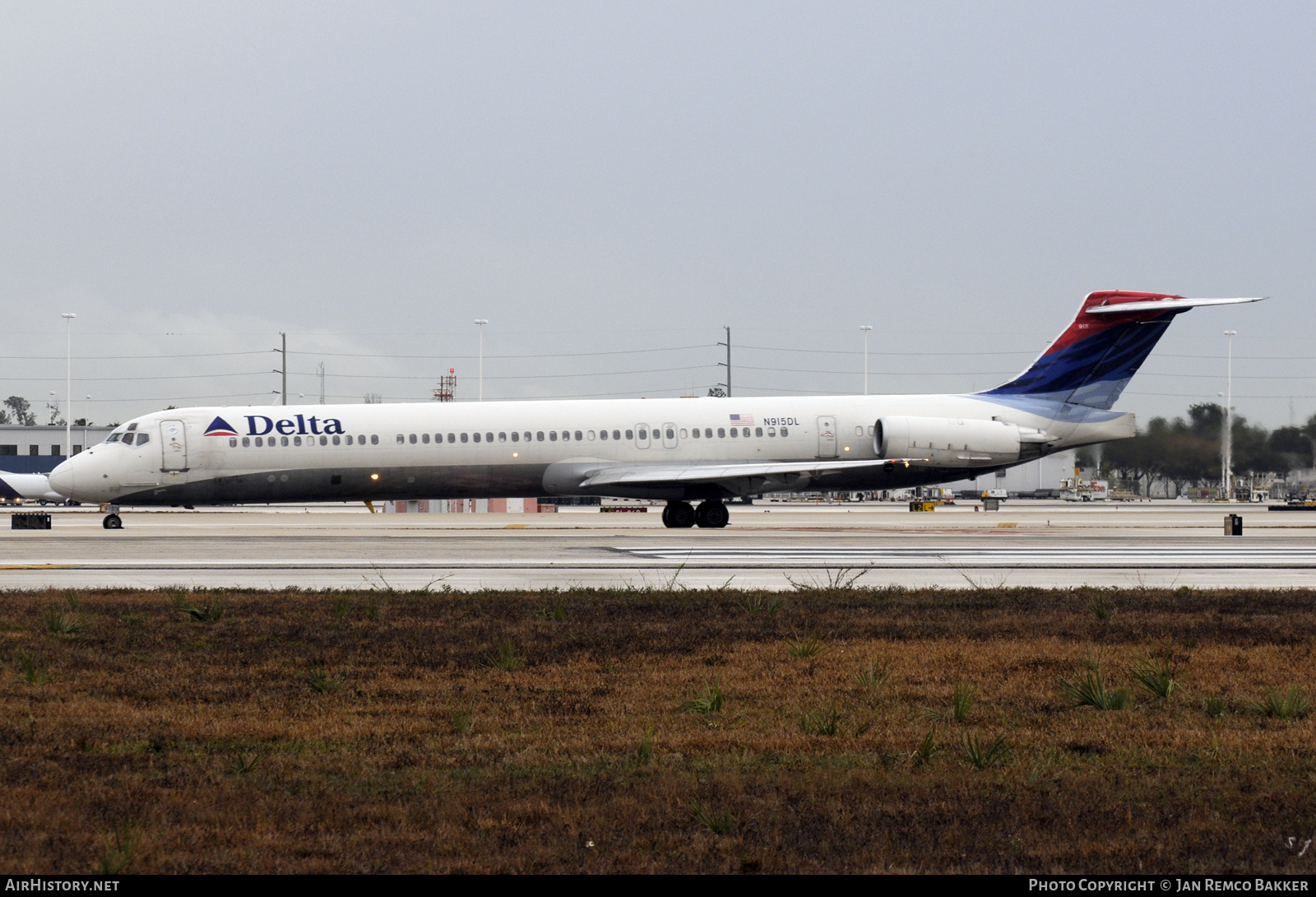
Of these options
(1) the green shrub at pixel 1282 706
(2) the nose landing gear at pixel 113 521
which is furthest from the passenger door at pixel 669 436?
(1) the green shrub at pixel 1282 706

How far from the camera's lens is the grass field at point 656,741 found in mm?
5820

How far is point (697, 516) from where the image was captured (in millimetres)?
36938

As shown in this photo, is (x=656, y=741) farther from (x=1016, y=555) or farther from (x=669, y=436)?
(x=669, y=436)

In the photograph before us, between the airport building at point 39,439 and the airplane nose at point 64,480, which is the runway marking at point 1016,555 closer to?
the airplane nose at point 64,480

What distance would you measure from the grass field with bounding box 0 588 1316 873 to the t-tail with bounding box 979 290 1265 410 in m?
24.4

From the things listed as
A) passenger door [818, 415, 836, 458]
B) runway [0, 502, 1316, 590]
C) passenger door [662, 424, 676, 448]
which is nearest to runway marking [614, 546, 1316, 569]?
runway [0, 502, 1316, 590]

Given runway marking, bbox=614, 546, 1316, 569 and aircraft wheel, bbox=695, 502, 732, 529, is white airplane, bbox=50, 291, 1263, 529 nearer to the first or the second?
aircraft wheel, bbox=695, 502, 732, 529

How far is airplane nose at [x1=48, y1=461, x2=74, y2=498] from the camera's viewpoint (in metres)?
35.8

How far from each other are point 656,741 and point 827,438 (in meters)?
29.2

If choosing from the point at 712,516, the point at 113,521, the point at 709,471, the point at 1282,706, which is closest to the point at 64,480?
the point at 113,521

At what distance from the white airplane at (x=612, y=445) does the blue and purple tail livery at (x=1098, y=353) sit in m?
0.05

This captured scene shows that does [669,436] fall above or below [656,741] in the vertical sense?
above

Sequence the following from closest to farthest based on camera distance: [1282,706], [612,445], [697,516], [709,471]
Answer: [1282,706], [709,471], [612,445], [697,516]
